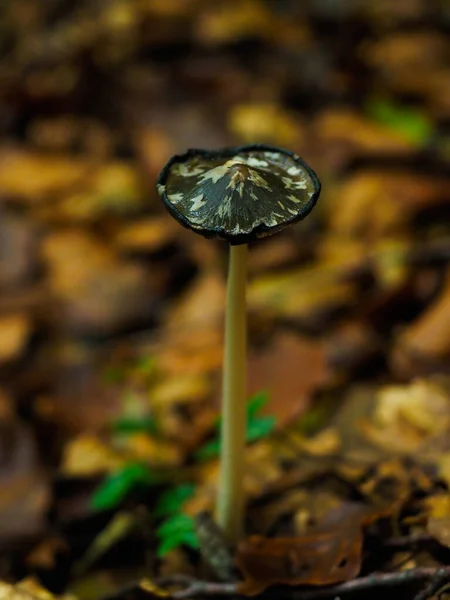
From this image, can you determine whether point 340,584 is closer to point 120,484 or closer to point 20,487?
point 120,484

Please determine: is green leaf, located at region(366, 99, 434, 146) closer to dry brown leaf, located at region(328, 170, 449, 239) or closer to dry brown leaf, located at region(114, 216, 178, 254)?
dry brown leaf, located at region(328, 170, 449, 239)

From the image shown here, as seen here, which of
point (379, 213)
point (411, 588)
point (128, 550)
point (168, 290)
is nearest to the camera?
point (411, 588)

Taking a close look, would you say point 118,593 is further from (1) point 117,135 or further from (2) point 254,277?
(1) point 117,135

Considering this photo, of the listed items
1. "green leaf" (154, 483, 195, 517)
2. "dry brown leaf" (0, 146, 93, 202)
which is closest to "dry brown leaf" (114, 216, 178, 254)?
"dry brown leaf" (0, 146, 93, 202)

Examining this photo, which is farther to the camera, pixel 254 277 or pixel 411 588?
pixel 254 277

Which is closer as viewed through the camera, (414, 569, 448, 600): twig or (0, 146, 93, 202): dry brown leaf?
(414, 569, 448, 600): twig

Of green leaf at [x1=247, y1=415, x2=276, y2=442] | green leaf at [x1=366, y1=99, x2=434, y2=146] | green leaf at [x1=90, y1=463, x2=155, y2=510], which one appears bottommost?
green leaf at [x1=90, y1=463, x2=155, y2=510]

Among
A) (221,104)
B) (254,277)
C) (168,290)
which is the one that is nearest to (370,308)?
(254,277)
